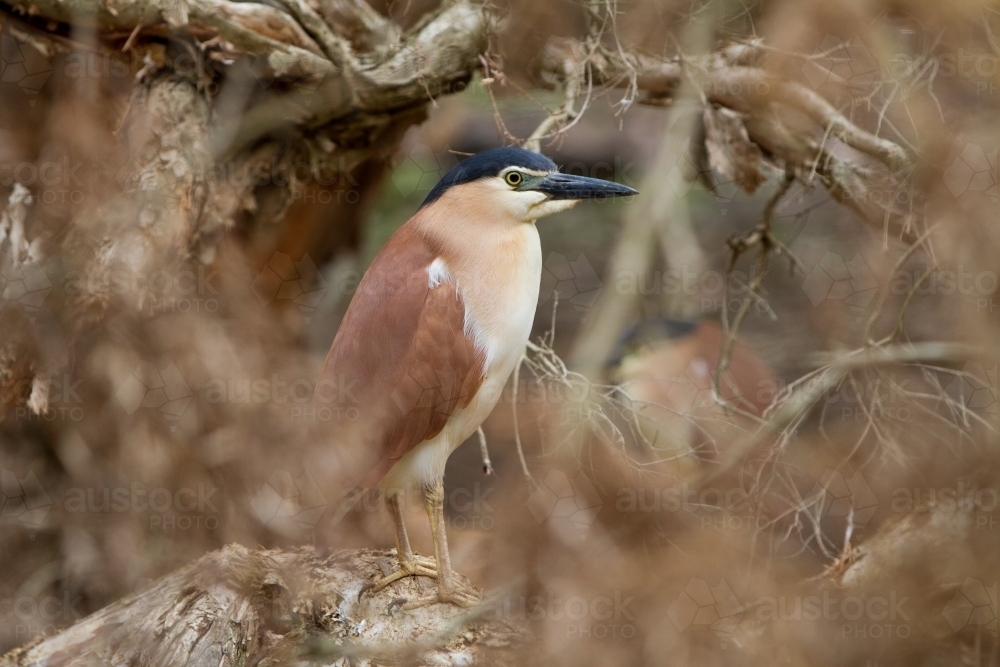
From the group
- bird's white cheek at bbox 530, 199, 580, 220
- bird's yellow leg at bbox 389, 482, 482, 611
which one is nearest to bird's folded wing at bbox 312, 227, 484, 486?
bird's yellow leg at bbox 389, 482, 482, 611

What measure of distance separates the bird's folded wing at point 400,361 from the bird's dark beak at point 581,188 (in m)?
0.38

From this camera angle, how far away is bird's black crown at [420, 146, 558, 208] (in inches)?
91.2

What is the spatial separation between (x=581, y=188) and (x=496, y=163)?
Result: 24cm

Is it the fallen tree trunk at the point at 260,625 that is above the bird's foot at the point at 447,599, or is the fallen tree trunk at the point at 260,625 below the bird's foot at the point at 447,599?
above

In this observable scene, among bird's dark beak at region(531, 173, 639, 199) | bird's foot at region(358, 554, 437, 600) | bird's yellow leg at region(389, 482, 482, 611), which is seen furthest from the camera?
bird's foot at region(358, 554, 437, 600)

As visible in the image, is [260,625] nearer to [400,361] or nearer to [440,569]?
[440,569]

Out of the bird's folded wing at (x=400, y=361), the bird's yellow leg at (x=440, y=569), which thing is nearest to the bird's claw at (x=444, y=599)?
the bird's yellow leg at (x=440, y=569)

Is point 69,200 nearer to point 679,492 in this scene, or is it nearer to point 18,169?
point 18,169

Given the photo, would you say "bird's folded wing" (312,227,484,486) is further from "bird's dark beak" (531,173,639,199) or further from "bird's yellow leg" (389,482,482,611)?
"bird's dark beak" (531,173,639,199)

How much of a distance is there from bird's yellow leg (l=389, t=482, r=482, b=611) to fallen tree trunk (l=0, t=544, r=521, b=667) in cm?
3

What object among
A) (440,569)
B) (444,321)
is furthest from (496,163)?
(440,569)

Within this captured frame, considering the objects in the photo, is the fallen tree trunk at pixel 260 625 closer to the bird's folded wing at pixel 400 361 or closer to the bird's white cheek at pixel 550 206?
the bird's folded wing at pixel 400 361

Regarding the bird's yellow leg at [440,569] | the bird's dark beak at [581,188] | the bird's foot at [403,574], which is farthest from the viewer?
the bird's foot at [403,574]

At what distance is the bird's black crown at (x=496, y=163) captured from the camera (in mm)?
2316
